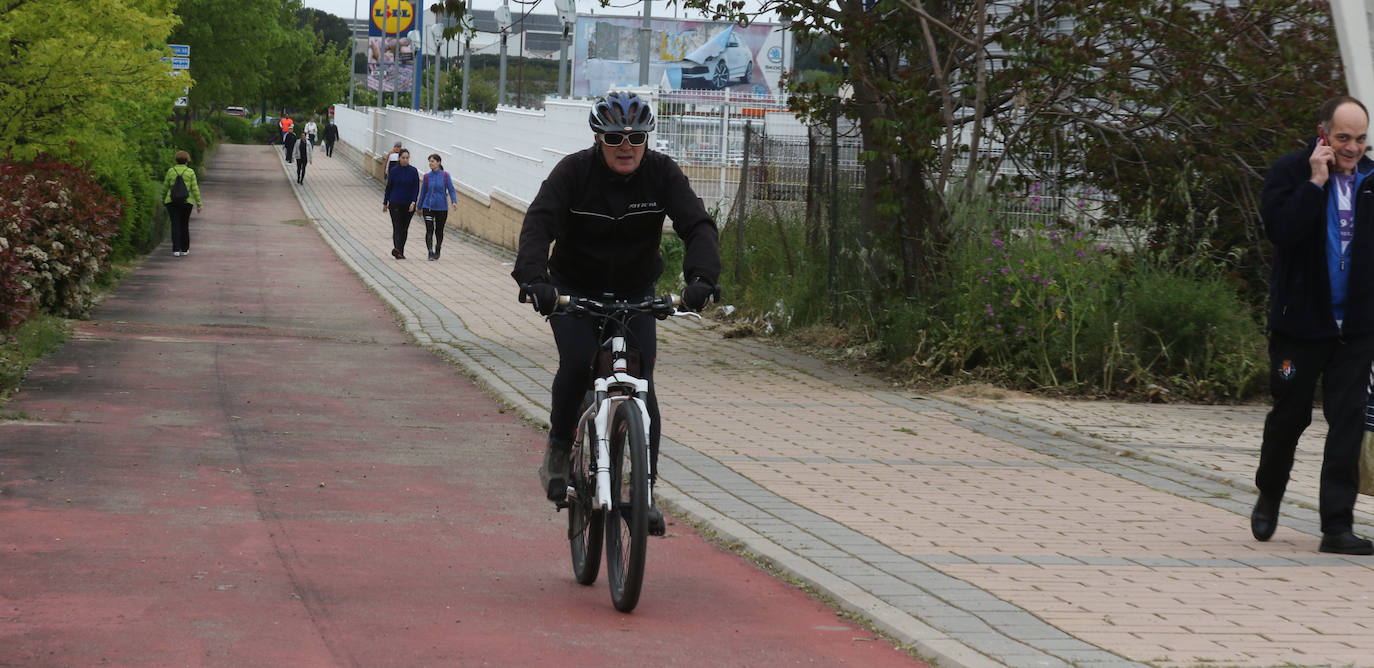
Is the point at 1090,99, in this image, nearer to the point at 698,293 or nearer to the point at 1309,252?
the point at 1309,252

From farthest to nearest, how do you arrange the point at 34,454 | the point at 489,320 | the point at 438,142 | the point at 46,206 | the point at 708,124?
the point at 438,142, the point at 708,124, the point at 489,320, the point at 46,206, the point at 34,454

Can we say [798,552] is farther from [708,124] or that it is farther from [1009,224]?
[708,124]

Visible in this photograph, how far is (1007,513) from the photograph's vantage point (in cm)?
801

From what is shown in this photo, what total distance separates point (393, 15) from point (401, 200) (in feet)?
118

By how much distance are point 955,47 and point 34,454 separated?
7.44 meters

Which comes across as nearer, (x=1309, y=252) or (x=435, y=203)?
(x=1309, y=252)

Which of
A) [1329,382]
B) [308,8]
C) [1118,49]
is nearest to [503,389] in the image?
[1118,49]

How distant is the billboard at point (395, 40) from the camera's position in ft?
192

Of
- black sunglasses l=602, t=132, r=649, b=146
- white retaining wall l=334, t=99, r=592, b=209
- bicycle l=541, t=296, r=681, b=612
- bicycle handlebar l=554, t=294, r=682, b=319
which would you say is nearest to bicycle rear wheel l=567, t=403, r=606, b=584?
bicycle l=541, t=296, r=681, b=612

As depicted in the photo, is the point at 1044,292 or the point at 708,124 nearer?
the point at 1044,292

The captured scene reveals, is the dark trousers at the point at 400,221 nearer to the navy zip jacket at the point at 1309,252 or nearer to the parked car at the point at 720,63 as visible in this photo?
the navy zip jacket at the point at 1309,252

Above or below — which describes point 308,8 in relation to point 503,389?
above

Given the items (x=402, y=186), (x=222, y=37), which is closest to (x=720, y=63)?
(x=222, y=37)

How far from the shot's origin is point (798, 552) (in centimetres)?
695
